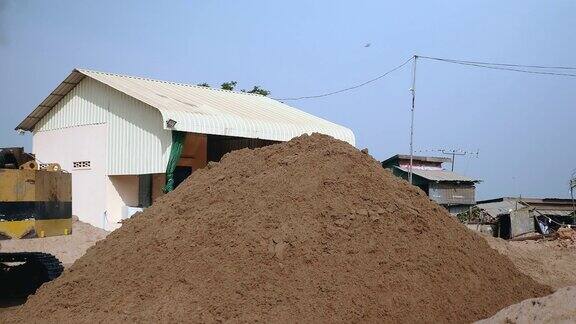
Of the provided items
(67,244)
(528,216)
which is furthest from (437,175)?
(67,244)

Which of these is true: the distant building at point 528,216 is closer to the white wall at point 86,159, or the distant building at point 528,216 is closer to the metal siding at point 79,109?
the white wall at point 86,159

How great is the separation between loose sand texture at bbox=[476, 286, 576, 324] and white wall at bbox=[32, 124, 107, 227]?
14884 millimetres

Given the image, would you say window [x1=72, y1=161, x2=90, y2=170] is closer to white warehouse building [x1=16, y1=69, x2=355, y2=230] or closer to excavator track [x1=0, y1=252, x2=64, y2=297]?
white warehouse building [x1=16, y1=69, x2=355, y2=230]

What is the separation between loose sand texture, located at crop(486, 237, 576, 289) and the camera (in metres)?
12.5

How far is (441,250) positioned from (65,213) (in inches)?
206

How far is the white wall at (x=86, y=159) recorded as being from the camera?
61.5 feet

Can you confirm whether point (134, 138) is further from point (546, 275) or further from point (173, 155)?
point (546, 275)

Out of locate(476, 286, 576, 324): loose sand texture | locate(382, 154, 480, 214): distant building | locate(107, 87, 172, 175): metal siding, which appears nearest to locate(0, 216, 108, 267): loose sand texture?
locate(107, 87, 172, 175): metal siding

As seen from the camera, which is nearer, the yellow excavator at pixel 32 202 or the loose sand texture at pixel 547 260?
the yellow excavator at pixel 32 202

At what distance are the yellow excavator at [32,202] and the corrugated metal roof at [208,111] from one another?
7813mm

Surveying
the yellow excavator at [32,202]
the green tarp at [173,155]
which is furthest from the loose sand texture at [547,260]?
the yellow excavator at [32,202]

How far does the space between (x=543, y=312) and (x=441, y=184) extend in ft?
91.9

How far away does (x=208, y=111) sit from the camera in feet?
60.2

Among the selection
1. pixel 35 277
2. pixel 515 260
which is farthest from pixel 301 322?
pixel 515 260
